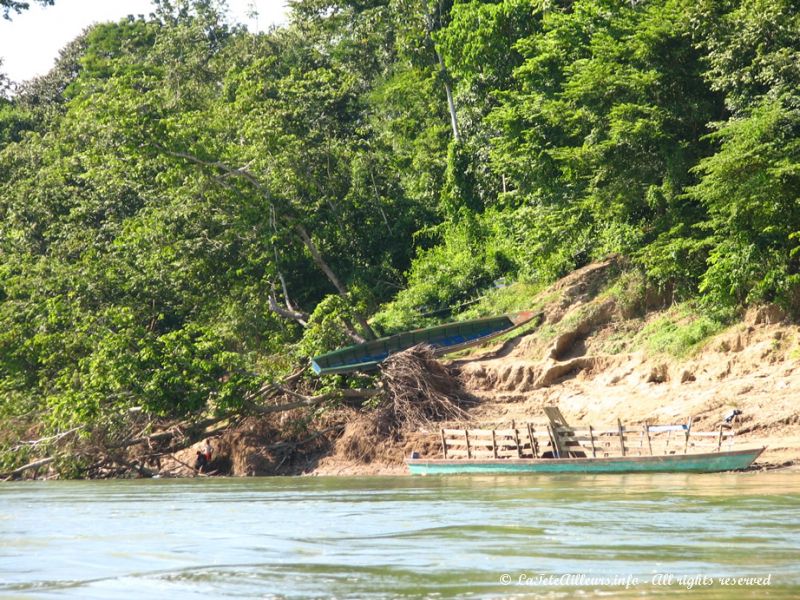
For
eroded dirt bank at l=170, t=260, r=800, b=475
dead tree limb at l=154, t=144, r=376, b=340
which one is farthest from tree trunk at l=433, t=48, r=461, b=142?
eroded dirt bank at l=170, t=260, r=800, b=475

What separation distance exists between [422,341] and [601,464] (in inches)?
357

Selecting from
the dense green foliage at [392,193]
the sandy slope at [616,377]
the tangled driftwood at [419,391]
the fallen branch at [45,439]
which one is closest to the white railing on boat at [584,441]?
the sandy slope at [616,377]

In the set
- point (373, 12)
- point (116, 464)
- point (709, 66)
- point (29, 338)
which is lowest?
point (116, 464)

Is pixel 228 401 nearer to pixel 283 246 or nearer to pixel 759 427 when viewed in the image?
pixel 283 246

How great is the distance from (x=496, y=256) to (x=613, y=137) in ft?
26.4

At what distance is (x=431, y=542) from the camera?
1226cm

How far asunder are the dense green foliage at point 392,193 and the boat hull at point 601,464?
17.7 ft

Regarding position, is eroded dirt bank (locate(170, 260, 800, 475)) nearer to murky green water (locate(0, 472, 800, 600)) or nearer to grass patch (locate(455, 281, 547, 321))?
grass patch (locate(455, 281, 547, 321))

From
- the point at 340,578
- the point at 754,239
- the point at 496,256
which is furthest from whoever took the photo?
the point at 496,256

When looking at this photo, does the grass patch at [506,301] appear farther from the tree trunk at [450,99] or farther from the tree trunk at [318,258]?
the tree trunk at [450,99]

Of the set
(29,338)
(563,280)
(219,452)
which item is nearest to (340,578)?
(219,452)

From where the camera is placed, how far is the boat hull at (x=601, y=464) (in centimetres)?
1908

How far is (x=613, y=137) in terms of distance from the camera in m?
26.9

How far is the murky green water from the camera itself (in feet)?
31.4
